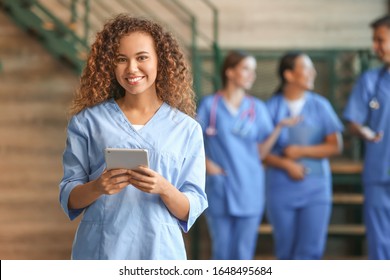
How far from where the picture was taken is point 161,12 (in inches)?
310

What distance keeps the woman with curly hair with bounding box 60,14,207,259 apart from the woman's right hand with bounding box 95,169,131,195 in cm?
4

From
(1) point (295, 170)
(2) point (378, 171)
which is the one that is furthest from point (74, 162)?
(1) point (295, 170)

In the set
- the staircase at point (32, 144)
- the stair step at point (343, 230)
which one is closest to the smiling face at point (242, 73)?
the stair step at point (343, 230)

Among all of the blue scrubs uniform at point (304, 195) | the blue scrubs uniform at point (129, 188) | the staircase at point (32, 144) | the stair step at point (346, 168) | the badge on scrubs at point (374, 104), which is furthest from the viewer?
the staircase at point (32, 144)

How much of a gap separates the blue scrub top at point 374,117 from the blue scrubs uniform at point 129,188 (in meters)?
2.50

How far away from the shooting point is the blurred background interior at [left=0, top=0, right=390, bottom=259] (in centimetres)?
705

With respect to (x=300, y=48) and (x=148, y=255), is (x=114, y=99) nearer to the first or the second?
(x=148, y=255)

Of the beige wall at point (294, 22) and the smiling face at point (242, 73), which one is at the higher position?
the beige wall at point (294, 22)

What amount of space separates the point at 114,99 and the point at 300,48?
580cm

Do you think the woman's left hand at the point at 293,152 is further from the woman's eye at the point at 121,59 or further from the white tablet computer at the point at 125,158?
the white tablet computer at the point at 125,158

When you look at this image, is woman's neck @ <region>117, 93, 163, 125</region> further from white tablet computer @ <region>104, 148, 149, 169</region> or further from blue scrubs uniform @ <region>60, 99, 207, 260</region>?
white tablet computer @ <region>104, 148, 149, 169</region>

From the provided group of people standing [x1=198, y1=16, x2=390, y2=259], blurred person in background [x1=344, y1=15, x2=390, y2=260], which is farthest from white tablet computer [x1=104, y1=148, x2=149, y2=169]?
group of people standing [x1=198, y1=16, x2=390, y2=259]

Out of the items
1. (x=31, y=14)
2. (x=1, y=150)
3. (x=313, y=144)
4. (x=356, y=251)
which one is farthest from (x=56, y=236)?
(x=313, y=144)

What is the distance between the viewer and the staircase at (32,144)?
7.27 m
